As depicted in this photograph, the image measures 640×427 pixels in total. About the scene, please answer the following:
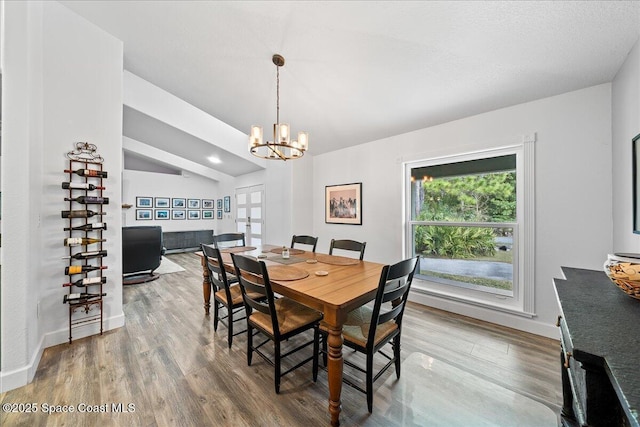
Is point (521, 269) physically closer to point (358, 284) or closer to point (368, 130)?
point (358, 284)

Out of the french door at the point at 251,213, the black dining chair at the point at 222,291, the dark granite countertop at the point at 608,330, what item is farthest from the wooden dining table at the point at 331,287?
the french door at the point at 251,213

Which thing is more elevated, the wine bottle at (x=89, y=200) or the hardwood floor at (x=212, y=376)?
the wine bottle at (x=89, y=200)

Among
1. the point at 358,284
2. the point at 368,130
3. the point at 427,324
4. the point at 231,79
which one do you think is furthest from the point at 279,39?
the point at 427,324

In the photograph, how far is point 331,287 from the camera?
5.49ft

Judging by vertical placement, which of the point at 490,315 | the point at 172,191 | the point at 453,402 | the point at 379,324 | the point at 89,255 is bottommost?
the point at 453,402

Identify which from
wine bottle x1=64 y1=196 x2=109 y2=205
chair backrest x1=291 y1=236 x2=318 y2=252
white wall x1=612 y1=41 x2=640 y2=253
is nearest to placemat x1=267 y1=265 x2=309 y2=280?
Result: chair backrest x1=291 y1=236 x2=318 y2=252

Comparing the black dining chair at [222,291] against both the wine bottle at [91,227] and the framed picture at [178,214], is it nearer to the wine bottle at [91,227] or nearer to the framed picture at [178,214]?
the wine bottle at [91,227]

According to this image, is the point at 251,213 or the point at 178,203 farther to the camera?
the point at 178,203

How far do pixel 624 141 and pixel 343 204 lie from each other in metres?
3.07

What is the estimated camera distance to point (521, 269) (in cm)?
257

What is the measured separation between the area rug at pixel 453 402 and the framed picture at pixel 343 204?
241 centimetres

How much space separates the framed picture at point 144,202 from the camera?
6.95 m

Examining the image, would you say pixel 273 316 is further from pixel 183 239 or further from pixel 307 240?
pixel 183 239

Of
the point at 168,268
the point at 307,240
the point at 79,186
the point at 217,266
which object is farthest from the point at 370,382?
the point at 168,268
